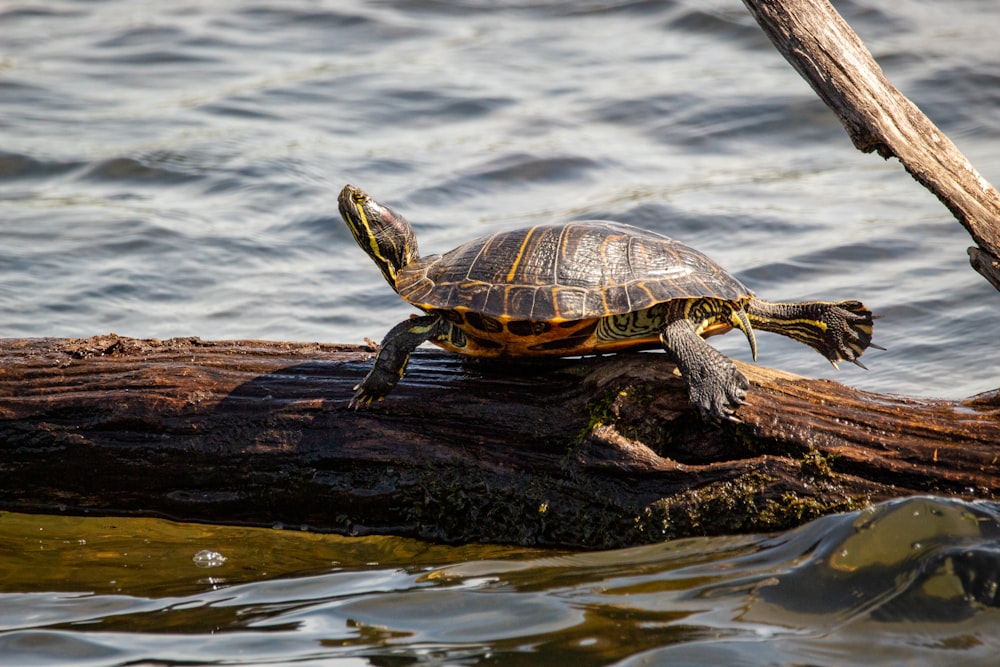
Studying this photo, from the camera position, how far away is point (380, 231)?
4883mm

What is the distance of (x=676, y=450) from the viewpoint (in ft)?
13.7

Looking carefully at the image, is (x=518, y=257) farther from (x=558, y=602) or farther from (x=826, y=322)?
(x=558, y=602)

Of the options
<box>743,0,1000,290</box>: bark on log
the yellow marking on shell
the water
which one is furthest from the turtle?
the water

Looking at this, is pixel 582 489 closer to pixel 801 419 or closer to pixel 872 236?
pixel 801 419

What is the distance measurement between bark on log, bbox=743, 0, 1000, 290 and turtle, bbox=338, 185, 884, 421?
2.21 ft

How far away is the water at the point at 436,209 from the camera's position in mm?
3492

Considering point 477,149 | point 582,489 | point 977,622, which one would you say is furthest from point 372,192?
point 977,622

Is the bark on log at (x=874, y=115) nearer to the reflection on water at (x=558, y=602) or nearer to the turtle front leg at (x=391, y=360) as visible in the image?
the reflection on water at (x=558, y=602)

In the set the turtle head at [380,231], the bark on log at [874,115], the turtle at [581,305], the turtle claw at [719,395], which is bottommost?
the turtle claw at [719,395]

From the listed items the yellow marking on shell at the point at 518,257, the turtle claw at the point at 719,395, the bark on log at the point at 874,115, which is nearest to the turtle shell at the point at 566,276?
the yellow marking on shell at the point at 518,257

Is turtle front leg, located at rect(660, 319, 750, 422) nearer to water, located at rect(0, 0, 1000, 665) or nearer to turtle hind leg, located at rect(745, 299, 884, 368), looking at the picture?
water, located at rect(0, 0, 1000, 665)

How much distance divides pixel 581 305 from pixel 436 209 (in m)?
6.10

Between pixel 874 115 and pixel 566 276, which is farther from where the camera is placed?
pixel 566 276

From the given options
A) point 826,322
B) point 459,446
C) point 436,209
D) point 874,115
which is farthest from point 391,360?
point 436,209
